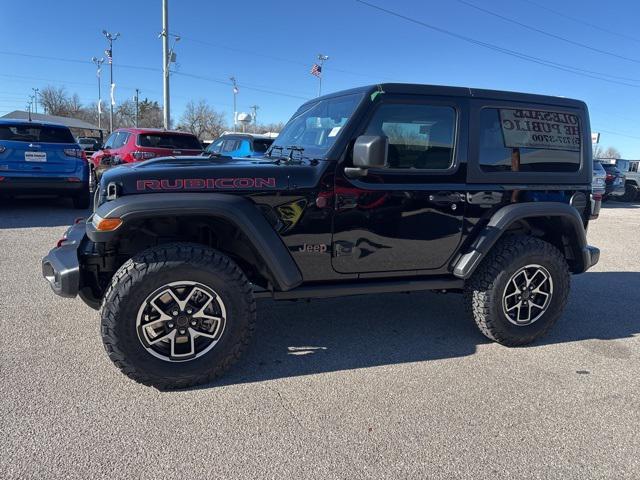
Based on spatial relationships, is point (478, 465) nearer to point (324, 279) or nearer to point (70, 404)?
point (324, 279)

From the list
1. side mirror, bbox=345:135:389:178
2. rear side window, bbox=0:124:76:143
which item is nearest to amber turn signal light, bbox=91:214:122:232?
side mirror, bbox=345:135:389:178

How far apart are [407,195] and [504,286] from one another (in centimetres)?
110

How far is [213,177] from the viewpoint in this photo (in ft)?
9.92

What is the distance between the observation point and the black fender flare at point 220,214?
2.81m

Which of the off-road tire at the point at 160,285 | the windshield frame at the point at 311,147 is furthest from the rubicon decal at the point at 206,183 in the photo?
the windshield frame at the point at 311,147

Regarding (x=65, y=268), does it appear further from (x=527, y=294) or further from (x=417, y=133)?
(x=527, y=294)

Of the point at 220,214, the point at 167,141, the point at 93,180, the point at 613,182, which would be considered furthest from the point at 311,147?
the point at 613,182

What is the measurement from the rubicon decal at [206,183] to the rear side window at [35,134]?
720 cm

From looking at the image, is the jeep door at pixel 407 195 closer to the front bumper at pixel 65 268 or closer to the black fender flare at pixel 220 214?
the black fender flare at pixel 220 214

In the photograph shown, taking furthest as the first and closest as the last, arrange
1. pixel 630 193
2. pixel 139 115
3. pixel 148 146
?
pixel 139 115 → pixel 630 193 → pixel 148 146

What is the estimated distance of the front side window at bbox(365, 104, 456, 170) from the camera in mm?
3420

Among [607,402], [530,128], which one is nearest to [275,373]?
[607,402]

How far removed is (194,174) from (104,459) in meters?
Answer: 1.63

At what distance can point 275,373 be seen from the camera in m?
3.26
